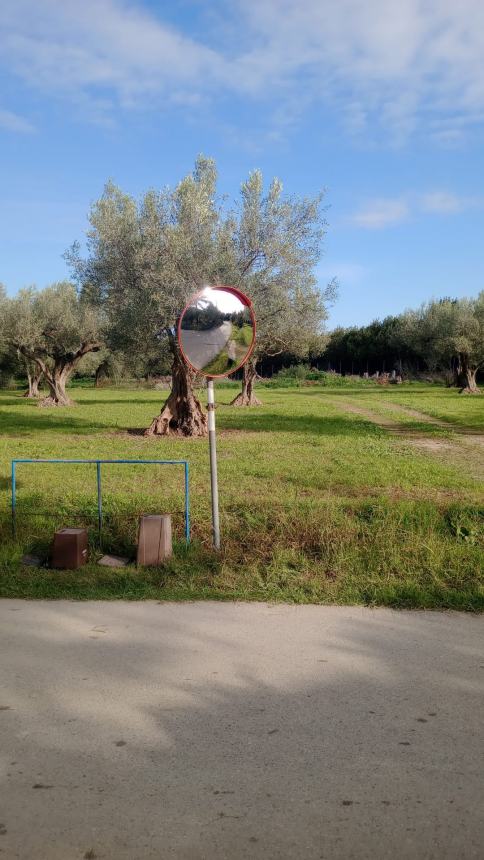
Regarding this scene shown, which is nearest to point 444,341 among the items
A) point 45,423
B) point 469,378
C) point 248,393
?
point 469,378

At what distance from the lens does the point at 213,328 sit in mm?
6996

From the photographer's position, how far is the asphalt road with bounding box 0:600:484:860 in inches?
108

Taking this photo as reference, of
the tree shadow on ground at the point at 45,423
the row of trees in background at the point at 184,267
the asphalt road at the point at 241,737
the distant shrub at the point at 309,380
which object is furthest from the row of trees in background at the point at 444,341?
the asphalt road at the point at 241,737

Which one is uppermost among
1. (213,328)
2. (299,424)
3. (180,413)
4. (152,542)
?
(213,328)

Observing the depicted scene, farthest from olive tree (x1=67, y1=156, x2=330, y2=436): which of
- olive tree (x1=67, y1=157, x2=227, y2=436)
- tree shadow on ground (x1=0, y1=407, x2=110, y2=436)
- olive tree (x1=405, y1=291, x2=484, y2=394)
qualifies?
olive tree (x1=405, y1=291, x2=484, y2=394)

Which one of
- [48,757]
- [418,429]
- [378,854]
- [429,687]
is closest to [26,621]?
[48,757]

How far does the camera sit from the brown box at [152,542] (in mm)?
6598

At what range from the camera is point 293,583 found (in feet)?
20.0

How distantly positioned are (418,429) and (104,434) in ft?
31.6

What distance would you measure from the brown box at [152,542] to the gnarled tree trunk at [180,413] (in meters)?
15.1

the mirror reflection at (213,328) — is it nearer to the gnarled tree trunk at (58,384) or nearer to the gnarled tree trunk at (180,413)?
the gnarled tree trunk at (180,413)

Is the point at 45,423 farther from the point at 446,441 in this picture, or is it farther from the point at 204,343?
the point at 204,343

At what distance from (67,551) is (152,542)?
759 mm

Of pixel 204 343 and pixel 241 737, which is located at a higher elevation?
pixel 204 343
